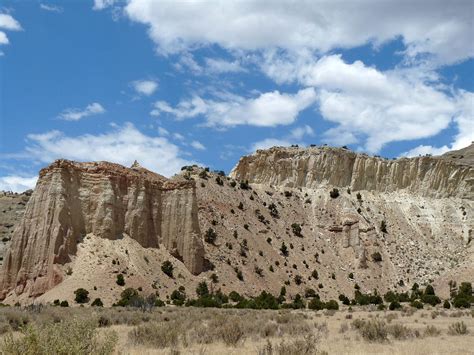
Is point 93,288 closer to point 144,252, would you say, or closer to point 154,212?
point 144,252

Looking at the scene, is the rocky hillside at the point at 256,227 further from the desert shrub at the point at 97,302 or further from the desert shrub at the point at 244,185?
the desert shrub at the point at 97,302

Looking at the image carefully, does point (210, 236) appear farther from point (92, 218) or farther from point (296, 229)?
point (296, 229)

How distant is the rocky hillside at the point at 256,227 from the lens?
52.0 meters

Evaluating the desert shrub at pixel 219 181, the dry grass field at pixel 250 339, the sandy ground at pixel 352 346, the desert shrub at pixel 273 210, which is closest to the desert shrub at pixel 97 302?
the dry grass field at pixel 250 339

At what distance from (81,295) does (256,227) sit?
3184 centimetres

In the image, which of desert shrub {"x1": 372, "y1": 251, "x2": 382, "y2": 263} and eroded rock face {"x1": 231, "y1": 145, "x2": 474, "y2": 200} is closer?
desert shrub {"x1": 372, "y1": 251, "x2": 382, "y2": 263}

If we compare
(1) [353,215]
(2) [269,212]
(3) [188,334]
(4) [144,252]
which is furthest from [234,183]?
(3) [188,334]

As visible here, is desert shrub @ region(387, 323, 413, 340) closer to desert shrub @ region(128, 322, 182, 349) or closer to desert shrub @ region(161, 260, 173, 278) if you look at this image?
desert shrub @ region(128, 322, 182, 349)

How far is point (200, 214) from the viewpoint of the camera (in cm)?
6769

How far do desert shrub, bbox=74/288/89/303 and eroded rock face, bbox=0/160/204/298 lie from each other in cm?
469

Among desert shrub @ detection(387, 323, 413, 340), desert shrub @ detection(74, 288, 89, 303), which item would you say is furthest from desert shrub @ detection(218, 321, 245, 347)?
desert shrub @ detection(74, 288, 89, 303)

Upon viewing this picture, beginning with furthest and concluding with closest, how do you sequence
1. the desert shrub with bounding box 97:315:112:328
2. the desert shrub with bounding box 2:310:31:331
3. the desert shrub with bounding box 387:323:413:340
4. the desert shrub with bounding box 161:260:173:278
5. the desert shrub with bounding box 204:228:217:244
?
the desert shrub with bounding box 204:228:217:244
the desert shrub with bounding box 161:260:173:278
the desert shrub with bounding box 97:315:112:328
the desert shrub with bounding box 2:310:31:331
the desert shrub with bounding box 387:323:413:340

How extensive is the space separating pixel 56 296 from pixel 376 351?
3654 centimetres

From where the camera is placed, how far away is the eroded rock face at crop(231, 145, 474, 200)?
85.7 meters
